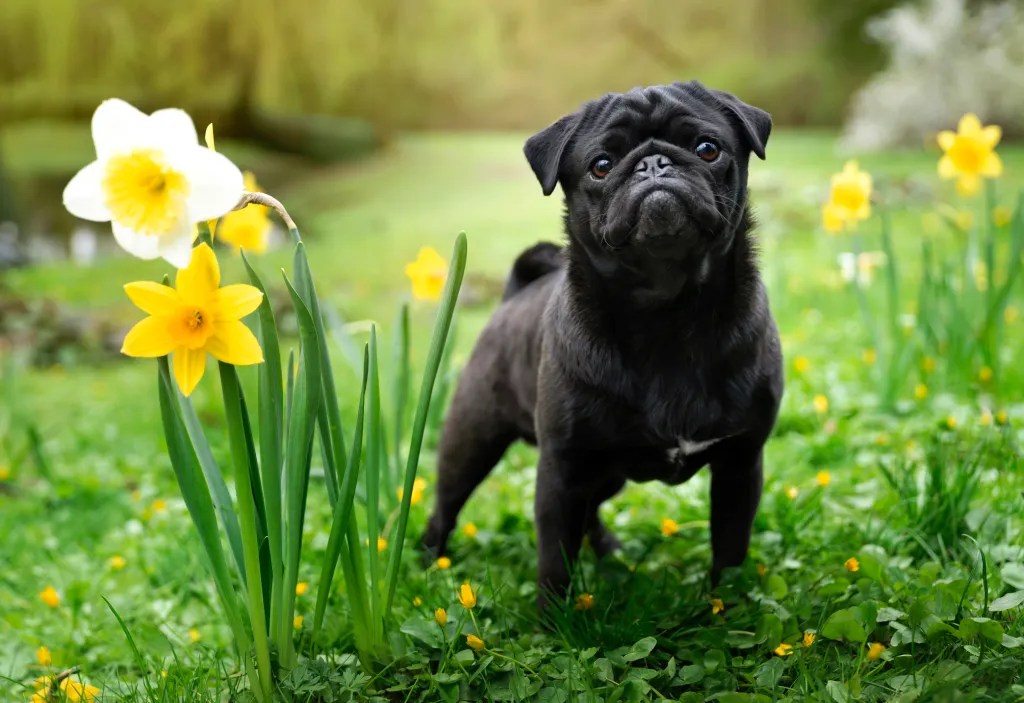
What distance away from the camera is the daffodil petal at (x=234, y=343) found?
3.68ft

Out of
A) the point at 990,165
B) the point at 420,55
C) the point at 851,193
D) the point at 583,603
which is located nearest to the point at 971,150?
the point at 990,165

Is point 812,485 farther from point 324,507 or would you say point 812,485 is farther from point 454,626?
point 324,507

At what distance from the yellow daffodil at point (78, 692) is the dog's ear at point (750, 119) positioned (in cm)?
139

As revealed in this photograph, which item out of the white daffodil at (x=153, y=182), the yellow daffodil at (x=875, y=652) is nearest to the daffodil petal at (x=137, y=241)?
the white daffodil at (x=153, y=182)

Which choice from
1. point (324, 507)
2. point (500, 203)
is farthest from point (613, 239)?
point (500, 203)

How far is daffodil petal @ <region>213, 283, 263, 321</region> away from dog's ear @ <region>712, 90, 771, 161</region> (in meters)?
0.83

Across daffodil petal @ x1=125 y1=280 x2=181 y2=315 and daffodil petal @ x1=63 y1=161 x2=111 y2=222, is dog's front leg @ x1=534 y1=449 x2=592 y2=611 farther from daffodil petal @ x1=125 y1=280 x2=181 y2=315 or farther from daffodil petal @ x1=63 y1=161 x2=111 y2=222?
daffodil petal @ x1=63 y1=161 x2=111 y2=222

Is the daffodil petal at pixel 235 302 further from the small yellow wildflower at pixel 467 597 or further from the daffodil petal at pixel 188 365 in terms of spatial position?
the small yellow wildflower at pixel 467 597

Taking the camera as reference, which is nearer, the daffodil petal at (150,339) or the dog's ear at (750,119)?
the daffodil petal at (150,339)

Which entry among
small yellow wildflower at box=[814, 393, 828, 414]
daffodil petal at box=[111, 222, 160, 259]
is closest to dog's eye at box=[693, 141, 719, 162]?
daffodil petal at box=[111, 222, 160, 259]

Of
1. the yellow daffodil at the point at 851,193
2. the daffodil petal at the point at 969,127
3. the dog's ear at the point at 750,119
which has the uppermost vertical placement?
the dog's ear at the point at 750,119

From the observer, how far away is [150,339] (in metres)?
1.11

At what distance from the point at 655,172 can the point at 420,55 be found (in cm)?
456

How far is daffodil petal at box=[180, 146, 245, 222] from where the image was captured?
104cm
